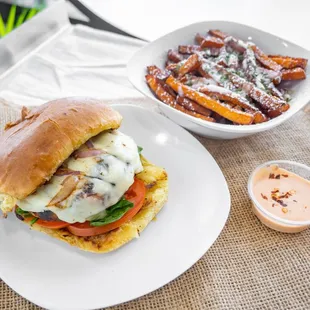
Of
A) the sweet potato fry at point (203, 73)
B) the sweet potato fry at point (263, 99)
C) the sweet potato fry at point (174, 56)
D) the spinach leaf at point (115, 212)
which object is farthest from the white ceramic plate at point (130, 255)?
the sweet potato fry at point (174, 56)

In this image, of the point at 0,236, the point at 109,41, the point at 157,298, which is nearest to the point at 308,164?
the point at 157,298

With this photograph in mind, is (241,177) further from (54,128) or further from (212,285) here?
(54,128)

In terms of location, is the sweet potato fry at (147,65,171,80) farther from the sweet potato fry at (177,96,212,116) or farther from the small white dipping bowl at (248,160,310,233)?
the small white dipping bowl at (248,160,310,233)

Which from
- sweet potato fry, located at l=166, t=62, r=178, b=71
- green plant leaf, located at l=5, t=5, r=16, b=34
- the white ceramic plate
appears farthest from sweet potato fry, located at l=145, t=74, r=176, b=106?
green plant leaf, located at l=5, t=5, r=16, b=34

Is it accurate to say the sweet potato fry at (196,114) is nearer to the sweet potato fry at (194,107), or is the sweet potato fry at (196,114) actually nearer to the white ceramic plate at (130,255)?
the sweet potato fry at (194,107)

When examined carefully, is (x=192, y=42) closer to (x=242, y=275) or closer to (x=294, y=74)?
(x=294, y=74)

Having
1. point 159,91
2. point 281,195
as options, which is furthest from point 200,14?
point 281,195
